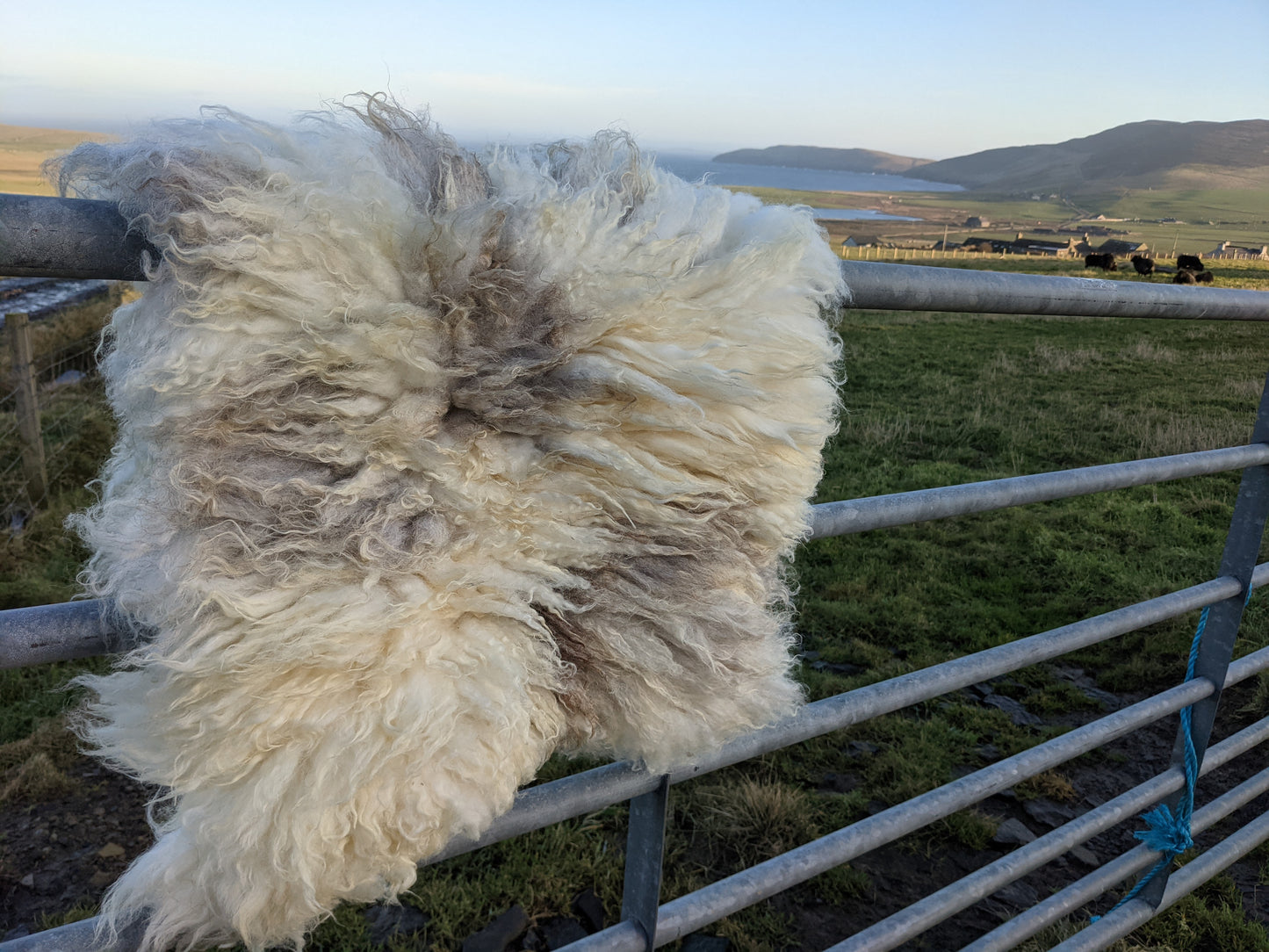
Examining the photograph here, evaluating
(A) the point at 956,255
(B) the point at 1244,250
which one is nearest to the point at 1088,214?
(A) the point at 956,255

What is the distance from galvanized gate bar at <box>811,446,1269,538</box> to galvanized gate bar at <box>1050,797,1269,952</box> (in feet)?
3.42

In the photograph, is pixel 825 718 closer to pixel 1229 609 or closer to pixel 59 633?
pixel 59 633

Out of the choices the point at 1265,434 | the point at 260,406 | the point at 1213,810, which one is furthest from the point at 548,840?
the point at 260,406

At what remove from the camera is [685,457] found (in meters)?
0.76

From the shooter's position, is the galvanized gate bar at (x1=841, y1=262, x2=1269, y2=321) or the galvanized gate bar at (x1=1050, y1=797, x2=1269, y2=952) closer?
the galvanized gate bar at (x1=841, y1=262, x2=1269, y2=321)

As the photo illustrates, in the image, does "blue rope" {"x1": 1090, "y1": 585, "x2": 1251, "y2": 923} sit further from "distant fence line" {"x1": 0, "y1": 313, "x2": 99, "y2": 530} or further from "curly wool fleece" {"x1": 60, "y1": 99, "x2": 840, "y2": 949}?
"distant fence line" {"x1": 0, "y1": 313, "x2": 99, "y2": 530}

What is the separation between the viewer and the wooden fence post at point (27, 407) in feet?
18.7

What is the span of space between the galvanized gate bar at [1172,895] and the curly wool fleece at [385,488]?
64.6 inches

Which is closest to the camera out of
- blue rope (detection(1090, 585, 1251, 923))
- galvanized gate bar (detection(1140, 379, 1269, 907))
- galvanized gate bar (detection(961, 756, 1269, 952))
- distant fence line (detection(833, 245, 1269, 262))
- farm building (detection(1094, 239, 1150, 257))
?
galvanized gate bar (detection(961, 756, 1269, 952))

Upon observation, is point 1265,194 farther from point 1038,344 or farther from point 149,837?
point 149,837

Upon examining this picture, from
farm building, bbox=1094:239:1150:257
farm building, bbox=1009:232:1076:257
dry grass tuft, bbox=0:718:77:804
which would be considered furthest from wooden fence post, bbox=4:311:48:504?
farm building, bbox=1009:232:1076:257

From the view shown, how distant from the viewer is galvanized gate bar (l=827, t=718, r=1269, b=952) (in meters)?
1.39

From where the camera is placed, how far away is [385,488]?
674mm

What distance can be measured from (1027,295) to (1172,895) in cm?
170
